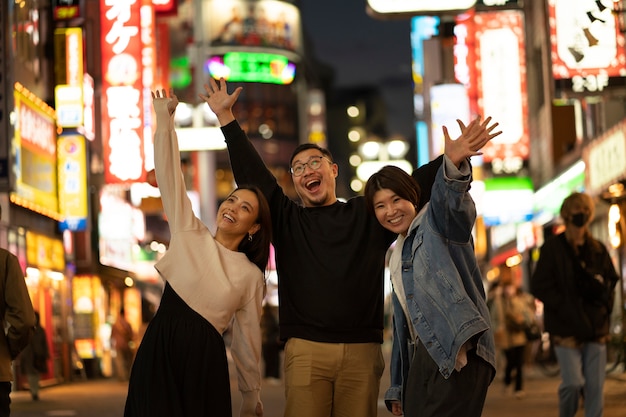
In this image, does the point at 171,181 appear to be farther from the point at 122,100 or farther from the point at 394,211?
the point at 122,100

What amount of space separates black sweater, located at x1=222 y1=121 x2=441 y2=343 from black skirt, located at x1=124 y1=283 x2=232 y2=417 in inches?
25.8

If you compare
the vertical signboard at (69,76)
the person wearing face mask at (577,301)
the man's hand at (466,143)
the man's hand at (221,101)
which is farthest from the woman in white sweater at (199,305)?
the vertical signboard at (69,76)

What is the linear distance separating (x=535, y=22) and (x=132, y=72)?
12567 millimetres

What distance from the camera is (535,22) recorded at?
3203cm

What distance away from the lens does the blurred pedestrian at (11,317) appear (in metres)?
7.32

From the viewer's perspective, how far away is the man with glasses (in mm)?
6141

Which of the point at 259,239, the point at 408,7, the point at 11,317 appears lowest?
the point at 11,317

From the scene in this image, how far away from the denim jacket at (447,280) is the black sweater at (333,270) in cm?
75

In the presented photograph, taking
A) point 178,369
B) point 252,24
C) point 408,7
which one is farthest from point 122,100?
point 252,24

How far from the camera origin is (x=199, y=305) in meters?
5.70

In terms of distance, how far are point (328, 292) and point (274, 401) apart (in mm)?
11077

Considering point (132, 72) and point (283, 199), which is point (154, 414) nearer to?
point (283, 199)

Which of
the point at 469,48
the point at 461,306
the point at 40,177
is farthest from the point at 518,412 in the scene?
the point at 469,48

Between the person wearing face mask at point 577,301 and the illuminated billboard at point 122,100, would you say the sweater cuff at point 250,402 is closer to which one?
the person wearing face mask at point 577,301
